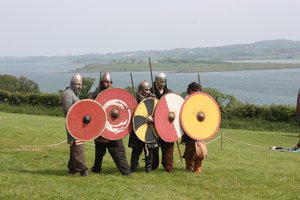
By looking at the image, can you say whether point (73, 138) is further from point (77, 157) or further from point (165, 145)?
point (165, 145)

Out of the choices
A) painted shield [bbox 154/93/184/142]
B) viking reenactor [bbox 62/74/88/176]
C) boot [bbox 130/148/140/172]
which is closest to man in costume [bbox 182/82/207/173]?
painted shield [bbox 154/93/184/142]

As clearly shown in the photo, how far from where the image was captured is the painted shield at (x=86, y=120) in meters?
7.84

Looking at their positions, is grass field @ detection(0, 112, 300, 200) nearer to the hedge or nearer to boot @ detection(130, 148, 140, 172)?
boot @ detection(130, 148, 140, 172)

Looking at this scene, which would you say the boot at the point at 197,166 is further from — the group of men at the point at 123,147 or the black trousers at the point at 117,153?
the black trousers at the point at 117,153

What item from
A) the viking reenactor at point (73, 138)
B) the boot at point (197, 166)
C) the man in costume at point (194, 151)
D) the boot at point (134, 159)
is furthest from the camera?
the boot at point (197, 166)

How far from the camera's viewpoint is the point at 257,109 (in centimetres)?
3067

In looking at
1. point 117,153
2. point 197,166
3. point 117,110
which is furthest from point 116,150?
point 197,166

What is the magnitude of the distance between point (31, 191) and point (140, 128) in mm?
Answer: 2467

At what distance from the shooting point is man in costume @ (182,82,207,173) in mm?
8914

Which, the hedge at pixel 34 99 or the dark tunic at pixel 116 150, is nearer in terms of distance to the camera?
the dark tunic at pixel 116 150

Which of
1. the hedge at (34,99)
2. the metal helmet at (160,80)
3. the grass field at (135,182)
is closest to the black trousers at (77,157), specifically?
the grass field at (135,182)

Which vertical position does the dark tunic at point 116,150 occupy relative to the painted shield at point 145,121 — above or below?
below

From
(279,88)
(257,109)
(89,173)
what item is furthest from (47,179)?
(279,88)

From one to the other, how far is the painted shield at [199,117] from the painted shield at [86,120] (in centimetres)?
169
